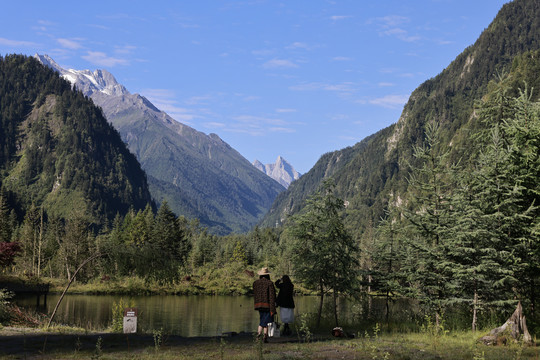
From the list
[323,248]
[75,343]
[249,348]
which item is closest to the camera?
[249,348]

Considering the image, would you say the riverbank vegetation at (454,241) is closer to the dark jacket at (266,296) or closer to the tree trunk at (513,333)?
the tree trunk at (513,333)

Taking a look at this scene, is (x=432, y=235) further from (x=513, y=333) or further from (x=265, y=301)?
(x=265, y=301)

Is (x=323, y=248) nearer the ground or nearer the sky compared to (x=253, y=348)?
nearer the sky

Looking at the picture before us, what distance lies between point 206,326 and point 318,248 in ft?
59.6

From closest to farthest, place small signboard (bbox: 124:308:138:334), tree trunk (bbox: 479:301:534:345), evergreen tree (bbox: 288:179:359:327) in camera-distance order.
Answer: tree trunk (bbox: 479:301:534:345) < small signboard (bbox: 124:308:138:334) < evergreen tree (bbox: 288:179:359:327)

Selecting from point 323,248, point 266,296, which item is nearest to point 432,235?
point 323,248

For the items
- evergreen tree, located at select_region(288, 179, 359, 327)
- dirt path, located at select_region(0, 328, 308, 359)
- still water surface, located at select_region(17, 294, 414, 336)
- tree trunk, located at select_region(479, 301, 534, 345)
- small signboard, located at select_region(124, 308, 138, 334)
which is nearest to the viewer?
dirt path, located at select_region(0, 328, 308, 359)

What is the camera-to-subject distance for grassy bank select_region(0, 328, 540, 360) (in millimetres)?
13320

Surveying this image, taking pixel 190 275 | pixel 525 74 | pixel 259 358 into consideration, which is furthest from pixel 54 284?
pixel 525 74

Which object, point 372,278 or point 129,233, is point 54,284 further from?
point 372,278

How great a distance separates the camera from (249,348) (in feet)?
51.1

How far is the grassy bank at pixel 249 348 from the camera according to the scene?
43.7ft

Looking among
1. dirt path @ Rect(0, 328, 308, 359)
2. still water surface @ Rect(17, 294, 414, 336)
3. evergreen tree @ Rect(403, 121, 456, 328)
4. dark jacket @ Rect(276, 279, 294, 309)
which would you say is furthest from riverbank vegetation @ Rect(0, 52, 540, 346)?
still water surface @ Rect(17, 294, 414, 336)

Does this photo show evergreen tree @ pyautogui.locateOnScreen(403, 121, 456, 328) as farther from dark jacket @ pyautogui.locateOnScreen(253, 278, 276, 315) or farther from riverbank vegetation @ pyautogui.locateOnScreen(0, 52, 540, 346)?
dark jacket @ pyautogui.locateOnScreen(253, 278, 276, 315)
